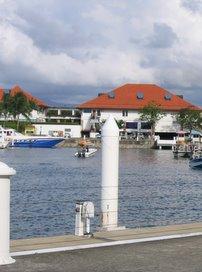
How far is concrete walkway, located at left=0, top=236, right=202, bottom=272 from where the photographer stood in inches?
346

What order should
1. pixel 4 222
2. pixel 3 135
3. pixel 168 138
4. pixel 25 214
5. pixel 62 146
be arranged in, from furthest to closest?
pixel 168 138, pixel 62 146, pixel 3 135, pixel 25 214, pixel 4 222

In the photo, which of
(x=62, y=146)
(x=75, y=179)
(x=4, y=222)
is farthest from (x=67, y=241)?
(x=62, y=146)

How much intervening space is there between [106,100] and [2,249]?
493 feet

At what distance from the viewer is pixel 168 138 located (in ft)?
506

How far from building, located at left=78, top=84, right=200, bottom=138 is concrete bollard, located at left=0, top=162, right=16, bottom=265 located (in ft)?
464

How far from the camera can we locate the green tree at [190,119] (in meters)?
147

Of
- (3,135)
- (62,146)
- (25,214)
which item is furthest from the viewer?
(62,146)

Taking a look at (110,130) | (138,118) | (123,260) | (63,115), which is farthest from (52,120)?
(123,260)

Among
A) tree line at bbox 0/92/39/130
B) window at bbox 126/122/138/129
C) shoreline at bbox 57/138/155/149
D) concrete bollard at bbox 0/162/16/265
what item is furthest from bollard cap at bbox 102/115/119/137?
window at bbox 126/122/138/129

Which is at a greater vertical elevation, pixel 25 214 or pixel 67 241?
pixel 67 241

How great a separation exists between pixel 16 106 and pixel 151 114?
31.7 m

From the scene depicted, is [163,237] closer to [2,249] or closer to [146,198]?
[2,249]

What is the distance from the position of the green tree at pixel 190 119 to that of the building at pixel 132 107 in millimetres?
4366

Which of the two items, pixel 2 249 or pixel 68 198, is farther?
pixel 68 198
